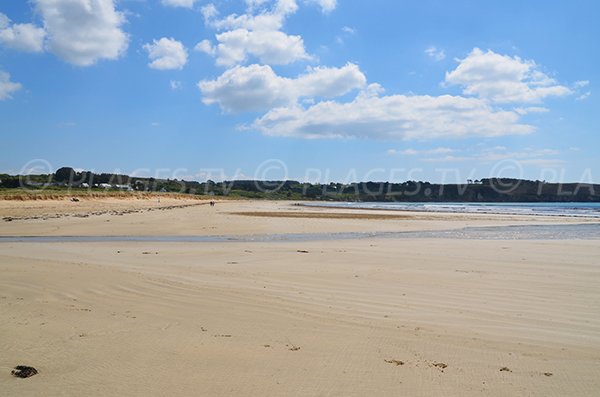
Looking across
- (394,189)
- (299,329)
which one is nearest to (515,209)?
(299,329)

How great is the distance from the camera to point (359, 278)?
9.19 metres

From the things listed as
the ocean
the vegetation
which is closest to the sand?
the ocean

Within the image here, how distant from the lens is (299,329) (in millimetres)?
5477

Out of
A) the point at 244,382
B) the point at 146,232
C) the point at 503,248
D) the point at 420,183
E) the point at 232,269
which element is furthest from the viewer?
the point at 420,183

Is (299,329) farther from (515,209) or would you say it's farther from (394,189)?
(394,189)

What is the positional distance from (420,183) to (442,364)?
193 meters

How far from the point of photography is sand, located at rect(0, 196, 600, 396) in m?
3.89

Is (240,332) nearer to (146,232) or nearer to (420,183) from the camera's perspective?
(146,232)

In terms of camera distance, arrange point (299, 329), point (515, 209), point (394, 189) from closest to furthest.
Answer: point (299, 329), point (515, 209), point (394, 189)

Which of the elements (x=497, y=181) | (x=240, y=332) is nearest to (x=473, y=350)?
(x=240, y=332)

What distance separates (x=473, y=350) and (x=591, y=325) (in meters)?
2.20

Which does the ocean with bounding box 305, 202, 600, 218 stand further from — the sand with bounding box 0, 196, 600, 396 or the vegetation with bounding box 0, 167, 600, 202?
the vegetation with bounding box 0, 167, 600, 202

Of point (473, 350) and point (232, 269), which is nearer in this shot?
point (473, 350)

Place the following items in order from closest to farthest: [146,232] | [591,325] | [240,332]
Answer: [240,332], [591,325], [146,232]
